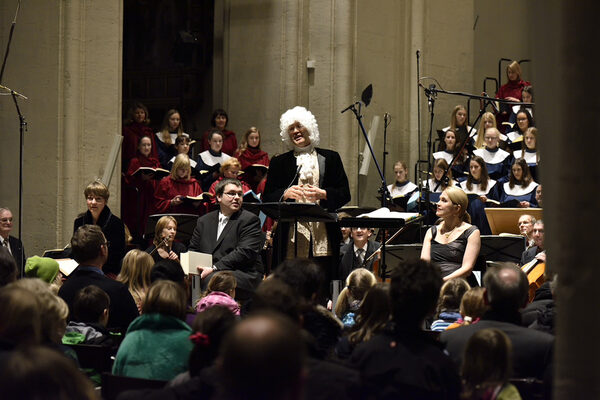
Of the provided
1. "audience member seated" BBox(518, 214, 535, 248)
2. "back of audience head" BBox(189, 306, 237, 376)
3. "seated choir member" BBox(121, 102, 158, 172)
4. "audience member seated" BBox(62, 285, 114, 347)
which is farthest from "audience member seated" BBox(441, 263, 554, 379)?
"seated choir member" BBox(121, 102, 158, 172)

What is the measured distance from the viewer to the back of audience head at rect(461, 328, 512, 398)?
3.94 meters

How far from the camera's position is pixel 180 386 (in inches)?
152

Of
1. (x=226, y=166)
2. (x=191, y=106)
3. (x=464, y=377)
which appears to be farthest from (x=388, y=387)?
(x=191, y=106)

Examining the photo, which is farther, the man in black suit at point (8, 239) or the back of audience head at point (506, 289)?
the man in black suit at point (8, 239)

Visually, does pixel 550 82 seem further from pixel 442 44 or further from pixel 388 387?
pixel 442 44

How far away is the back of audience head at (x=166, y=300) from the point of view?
15.9ft

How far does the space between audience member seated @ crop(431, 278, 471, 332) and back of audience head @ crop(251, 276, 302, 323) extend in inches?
87.6

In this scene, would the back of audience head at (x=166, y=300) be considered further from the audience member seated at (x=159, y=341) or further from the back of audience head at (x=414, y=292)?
the back of audience head at (x=414, y=292)

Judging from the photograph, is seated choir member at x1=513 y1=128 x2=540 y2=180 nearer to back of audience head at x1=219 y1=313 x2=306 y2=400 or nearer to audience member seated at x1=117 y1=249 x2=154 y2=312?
audience member seated at x1=117 y1=249 x2=154 y2=312

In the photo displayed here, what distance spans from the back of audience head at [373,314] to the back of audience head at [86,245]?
233 cm

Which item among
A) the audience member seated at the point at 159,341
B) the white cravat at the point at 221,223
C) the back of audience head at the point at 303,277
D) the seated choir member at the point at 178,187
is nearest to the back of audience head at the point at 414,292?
the back of audience head at the point at 303,277

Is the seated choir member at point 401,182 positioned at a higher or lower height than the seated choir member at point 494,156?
lower

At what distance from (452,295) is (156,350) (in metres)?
2.28

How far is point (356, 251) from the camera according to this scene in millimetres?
10680
